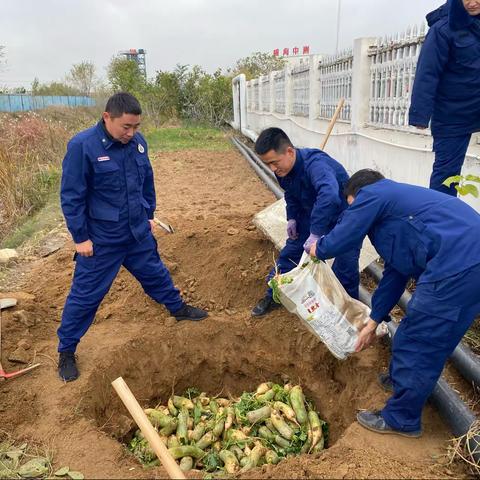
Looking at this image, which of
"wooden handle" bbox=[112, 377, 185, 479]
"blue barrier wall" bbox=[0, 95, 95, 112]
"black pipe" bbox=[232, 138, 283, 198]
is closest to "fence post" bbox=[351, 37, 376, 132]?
"black pipe" bbox=[232, 138, 283, 198]

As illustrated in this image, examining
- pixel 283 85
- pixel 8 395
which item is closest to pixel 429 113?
pixel 8 395

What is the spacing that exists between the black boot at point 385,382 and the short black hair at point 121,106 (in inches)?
99.0

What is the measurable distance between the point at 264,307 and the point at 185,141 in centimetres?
1464

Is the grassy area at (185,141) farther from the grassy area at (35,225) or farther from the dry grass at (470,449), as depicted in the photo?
the dry grass at (470,449)

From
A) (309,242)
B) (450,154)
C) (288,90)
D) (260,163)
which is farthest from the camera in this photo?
(288,90)

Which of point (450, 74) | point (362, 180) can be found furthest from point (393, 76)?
point (362, 180)

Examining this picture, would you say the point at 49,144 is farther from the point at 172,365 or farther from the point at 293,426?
the point at 293,426

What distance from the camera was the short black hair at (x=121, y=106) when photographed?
3174mm

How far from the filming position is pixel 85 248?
329 cm

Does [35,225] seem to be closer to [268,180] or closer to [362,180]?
[268,180]

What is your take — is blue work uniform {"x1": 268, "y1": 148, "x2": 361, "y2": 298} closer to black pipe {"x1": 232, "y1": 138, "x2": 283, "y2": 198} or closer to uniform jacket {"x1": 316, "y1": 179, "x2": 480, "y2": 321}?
uniform jacket {"x1": 316, "y1": 179, "x2": 480, "y2": 321}

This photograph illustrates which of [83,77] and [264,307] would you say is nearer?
[264,307]

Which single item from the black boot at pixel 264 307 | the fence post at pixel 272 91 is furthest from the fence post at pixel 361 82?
the fence post at pixel 272 91

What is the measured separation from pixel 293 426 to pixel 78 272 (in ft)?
6.52
